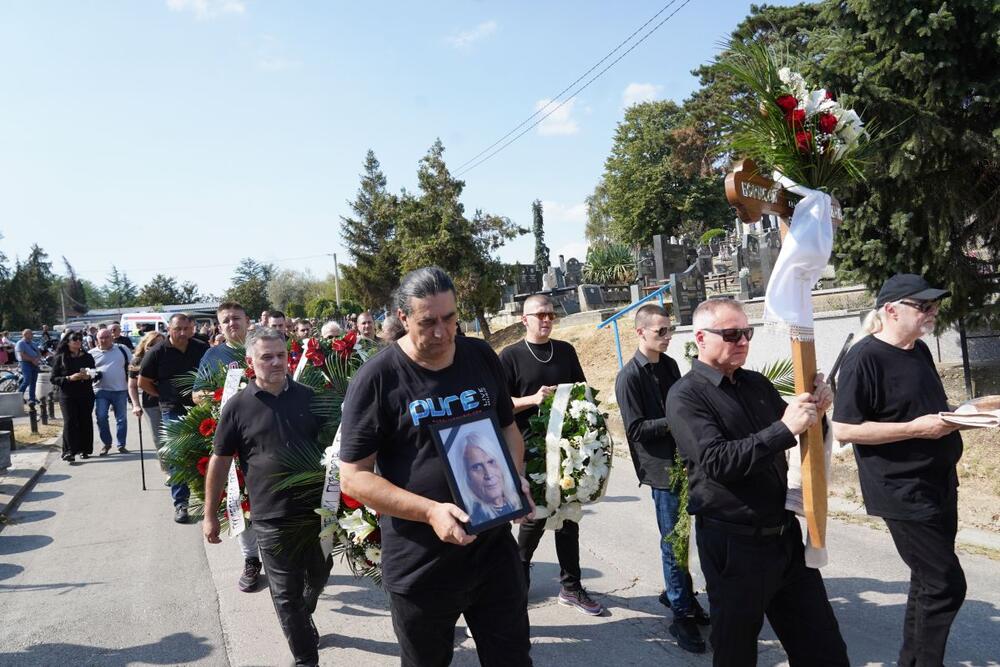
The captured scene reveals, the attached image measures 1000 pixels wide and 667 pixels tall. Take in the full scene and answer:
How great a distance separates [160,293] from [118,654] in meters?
106

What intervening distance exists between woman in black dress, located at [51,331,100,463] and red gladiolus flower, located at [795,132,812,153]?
11126 mm

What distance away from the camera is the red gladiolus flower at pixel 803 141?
285 cm

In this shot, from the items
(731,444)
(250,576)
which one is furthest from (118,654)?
(731,444)

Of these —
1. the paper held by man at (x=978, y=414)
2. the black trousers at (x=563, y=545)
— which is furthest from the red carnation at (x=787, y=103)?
the black trousers at (x=563, y=545)

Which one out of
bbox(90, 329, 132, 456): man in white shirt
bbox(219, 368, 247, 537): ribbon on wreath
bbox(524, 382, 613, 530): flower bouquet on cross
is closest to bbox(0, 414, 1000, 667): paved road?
bbox(219, 368, 247, 537): ribbon on wreath

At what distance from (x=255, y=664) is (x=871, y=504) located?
3.52 meters

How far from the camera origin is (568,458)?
4.24 meters

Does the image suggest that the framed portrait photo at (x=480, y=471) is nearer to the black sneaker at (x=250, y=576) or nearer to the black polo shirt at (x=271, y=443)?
the black polo shirt at (x=271, y=443)

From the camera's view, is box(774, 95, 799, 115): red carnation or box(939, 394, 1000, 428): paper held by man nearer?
box(774, 95, 799, 115): red carnation

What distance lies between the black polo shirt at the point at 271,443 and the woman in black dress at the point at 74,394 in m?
8.34

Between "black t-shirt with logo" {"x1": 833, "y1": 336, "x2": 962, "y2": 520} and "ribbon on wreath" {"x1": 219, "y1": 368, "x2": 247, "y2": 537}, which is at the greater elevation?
"black t-shirt with logo" {"x1": 833, "y1": 336, "x2": 962, "y2": 520}

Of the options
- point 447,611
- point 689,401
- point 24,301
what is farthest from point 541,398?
point 24,301

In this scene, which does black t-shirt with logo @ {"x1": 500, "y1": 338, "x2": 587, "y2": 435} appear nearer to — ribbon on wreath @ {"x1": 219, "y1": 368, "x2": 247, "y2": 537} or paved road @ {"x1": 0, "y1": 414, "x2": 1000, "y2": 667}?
paved road @ {"x1": 0, "y1": 414, "x2": 1000, "y2": 667}

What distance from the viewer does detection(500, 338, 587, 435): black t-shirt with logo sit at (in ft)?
15.8
